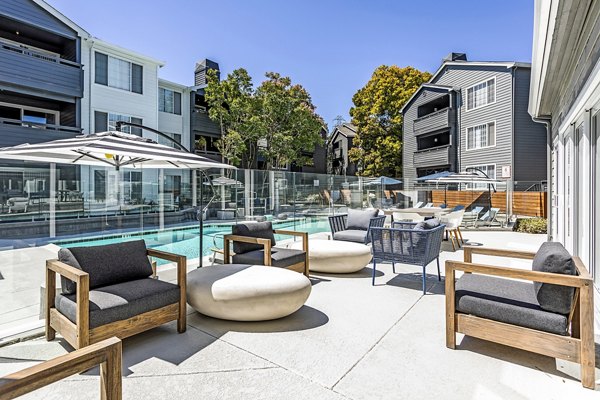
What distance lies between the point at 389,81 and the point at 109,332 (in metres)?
26.7

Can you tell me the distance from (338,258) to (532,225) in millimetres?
9407

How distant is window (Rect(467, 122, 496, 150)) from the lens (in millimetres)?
17312

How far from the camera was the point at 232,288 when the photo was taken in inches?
143

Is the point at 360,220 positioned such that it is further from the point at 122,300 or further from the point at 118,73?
the point at 118,73

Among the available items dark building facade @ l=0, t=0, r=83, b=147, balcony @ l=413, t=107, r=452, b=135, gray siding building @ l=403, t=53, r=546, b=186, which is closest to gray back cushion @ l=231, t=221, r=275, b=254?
dark building facade @ l=0, t=0, r=83, b=147

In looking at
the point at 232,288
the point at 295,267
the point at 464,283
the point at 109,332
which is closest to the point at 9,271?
A: the point at 109,332

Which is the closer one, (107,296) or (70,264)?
(107,296)

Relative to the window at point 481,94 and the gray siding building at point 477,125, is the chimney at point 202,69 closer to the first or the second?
the gray siding building at point 477,125

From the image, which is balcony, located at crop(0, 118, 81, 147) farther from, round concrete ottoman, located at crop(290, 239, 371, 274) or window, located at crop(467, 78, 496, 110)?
window, located at crop(467, 78, 496, 110)

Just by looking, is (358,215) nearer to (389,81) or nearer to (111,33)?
(111,33)

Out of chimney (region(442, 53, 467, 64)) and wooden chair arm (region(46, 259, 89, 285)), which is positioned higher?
chimney (region(442, 53, 467, 64))

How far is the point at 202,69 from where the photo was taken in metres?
19.9

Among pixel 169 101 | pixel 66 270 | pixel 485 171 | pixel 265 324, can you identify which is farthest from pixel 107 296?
pixel 485 171

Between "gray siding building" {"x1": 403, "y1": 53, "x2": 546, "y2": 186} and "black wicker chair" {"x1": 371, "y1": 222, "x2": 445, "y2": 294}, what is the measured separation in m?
10.4
